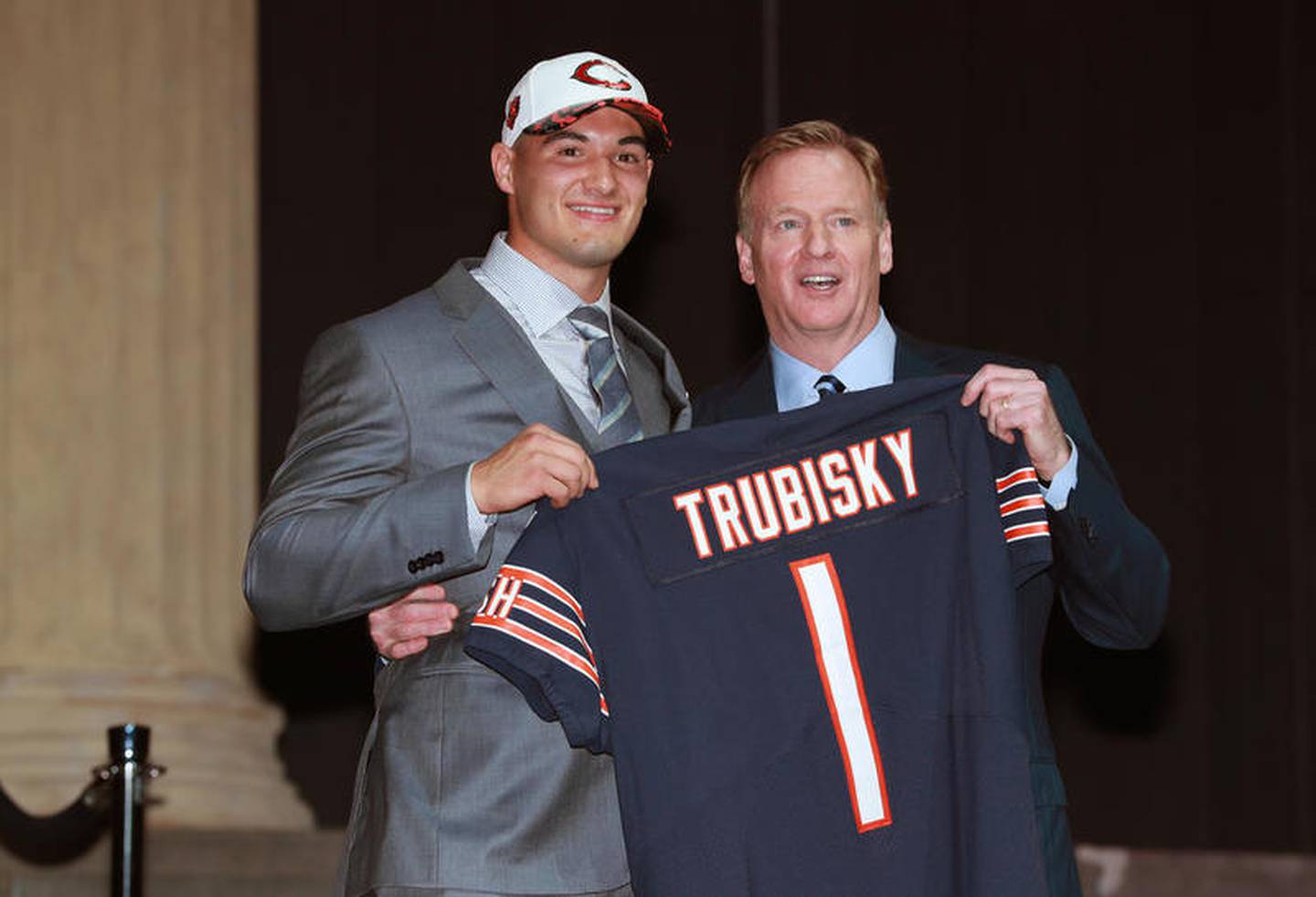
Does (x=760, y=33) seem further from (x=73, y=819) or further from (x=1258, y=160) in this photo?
(x=73, y=819)

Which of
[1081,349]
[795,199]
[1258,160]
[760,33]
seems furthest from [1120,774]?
[795,199]

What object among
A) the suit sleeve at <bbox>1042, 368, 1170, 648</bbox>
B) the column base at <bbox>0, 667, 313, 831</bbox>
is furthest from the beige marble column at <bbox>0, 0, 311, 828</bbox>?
the suit sleeve at <bbox>1042, 368, 1170, 648</bbox>

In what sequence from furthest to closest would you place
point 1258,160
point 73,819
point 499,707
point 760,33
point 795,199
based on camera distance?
point 760,33
point 1258,160
point 73,819
point 795,199
point 499,707

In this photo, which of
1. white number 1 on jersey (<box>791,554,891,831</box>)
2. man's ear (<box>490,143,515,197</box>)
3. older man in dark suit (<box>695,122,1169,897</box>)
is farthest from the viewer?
man's ear (<box>490,143,515,197</box>)

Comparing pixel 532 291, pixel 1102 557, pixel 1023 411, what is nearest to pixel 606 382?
pixel 532 291

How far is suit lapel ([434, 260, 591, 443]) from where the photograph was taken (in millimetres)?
2928

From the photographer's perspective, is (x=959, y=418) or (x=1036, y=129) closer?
(x=959, y=418)

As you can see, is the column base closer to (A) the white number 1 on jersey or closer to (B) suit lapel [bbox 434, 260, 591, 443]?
(B) suit lapel [bbox 434, 260, 591, 443]

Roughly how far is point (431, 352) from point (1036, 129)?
14.6ft

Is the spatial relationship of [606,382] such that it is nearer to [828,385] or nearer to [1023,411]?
[828,385]

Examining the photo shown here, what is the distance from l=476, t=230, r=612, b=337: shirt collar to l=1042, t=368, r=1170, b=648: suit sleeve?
0.74m

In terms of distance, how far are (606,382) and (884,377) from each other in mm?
477

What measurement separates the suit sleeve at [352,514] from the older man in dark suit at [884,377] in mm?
701

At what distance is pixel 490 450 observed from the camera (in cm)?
291
